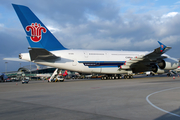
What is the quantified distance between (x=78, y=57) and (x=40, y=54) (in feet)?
21.0

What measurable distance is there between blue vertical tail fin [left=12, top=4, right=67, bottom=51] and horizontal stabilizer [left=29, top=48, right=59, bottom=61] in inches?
72.0

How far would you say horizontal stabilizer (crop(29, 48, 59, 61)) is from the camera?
2361cm

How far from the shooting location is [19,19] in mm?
25062

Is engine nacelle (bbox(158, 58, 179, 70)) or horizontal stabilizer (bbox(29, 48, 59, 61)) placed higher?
horizontal stabilizer (bbox(29, 48, 59, 61))

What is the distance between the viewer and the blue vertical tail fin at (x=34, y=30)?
2506 cm

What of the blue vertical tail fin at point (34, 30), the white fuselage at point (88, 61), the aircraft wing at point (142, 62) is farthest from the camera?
the aircraft wing at point (142, 62)

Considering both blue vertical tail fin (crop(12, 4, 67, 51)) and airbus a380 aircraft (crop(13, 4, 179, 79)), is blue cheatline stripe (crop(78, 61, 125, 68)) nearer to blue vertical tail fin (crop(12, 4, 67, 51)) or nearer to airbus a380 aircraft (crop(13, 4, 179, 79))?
airbus a380 aircraft (crop(13, 4, 179, 79))

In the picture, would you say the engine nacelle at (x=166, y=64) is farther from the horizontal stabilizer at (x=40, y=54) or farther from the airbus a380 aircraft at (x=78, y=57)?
the horizontal stabilizer at (x=40, y=54)

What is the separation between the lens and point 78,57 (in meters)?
28.6

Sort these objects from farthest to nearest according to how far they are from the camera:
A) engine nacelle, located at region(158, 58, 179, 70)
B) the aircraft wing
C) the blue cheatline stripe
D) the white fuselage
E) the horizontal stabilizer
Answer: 1. engine nacelle, located at region(158, 58, 179, 70)
2. the aircraft wing
3. the blue cheatline stripe
4. the white fuselage
5. the horizontal stabilizer

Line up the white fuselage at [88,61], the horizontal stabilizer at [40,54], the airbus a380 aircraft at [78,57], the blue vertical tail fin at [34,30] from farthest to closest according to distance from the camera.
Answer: the white fuselage at [88,61] < the airbus a380 aircraft at [78,57] < the blue vertical tail fin at [34,30] < the horizontal stabilizer at [40,54]

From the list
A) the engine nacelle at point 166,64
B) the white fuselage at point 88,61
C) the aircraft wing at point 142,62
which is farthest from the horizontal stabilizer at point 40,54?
the engine nacelle at point 166,64

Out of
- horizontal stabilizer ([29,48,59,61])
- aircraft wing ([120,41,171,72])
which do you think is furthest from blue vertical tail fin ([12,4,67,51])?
aircraft wing ([120,41,171,72])

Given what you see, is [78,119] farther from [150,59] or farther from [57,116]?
[150,59]
